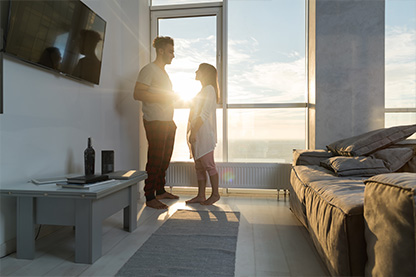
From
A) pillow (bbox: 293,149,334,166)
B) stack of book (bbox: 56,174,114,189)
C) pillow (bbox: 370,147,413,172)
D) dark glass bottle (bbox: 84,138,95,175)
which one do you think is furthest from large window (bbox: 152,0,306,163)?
stack of book (bbox: 56,174,114,189)

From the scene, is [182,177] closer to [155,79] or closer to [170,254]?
[155,79]

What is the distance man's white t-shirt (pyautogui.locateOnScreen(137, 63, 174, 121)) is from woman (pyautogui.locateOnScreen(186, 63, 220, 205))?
1.00ft

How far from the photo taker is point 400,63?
3.63 metres

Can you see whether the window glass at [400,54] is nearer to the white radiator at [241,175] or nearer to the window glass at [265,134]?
the window glass at [265,134]

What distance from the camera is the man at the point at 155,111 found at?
10.3 ft

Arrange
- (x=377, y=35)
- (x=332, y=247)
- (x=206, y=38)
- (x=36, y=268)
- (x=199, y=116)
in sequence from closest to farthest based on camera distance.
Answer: (x=332, y=247) < (x=36, y=268) < (x=199, y=116) < (x=377, y=35) < (x=206, y=38)

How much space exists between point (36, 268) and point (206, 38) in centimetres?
330

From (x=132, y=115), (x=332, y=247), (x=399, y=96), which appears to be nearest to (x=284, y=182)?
(x=399, y=96)

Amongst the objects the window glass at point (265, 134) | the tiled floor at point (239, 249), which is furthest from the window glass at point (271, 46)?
the tiled floor at point (239, 249)

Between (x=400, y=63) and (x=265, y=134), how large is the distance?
1.81 meters

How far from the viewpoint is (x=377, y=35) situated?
3520mm

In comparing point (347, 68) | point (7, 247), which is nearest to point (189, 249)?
point (7, 247)

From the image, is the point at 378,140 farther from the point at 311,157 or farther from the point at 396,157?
the point at 311,157

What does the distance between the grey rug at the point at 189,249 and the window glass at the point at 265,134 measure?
1401 millimetres
